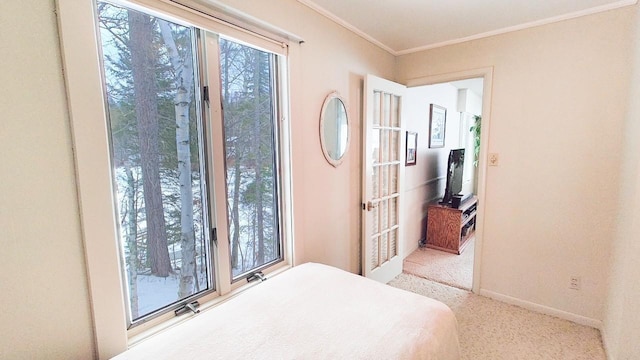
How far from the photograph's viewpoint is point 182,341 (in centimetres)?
110

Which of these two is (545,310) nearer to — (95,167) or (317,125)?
(317,125)

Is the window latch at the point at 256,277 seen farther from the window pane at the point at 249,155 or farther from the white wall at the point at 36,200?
the white wall at the point at 36,200

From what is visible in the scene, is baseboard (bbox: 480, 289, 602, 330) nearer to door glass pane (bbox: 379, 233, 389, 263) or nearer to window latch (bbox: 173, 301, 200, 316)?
door glass pane (bbox: 379, 233, 389, 263)

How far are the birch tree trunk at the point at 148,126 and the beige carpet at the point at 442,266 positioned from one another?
2.64 meters

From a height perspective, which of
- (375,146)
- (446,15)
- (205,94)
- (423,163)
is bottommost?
(423,163)

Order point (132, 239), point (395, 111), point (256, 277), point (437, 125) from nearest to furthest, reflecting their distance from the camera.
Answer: point (132, 239) → point (256, 277) → point (395, 111) → point (437, 125)

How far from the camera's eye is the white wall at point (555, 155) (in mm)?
2014

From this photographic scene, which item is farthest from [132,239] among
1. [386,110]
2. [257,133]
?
[386,110]

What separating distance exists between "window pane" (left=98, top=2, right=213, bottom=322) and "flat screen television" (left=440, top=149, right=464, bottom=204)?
3401 millimetres

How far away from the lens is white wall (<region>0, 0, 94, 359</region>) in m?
0.87

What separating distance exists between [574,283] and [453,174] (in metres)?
1.91

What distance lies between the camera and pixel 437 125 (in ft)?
13.4

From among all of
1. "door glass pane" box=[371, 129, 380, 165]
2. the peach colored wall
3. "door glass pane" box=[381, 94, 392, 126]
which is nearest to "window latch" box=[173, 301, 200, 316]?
the peach colored wall

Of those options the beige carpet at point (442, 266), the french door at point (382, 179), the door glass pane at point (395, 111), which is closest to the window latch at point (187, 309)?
the french door at point (382, 179)
